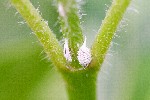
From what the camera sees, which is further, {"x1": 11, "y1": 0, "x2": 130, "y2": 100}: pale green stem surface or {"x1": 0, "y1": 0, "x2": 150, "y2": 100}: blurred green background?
{"x1": 0, "y1": 0, "x2": 150, "y2": 100}: blurred green background

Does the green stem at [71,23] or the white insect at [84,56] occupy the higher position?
the green stem at [71,23]

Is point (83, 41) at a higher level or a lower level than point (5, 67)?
higher

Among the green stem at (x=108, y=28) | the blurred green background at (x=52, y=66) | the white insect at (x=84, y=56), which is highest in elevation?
the green stem at (x=108, y=28)

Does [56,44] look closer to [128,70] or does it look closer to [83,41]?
[83,41]

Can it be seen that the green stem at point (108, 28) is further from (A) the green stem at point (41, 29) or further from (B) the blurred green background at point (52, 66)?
(B) the blurred green background at point (52, 66)

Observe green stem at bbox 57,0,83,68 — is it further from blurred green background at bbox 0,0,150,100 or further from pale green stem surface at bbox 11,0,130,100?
blurred green background at bbox 0,0,150,100

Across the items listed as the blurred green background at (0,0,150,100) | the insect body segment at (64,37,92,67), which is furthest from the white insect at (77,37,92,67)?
the blurred green background at (0,0,150,100)

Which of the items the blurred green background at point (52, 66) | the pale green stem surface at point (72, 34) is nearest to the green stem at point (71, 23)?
the pale green stem surface at point (72, 34)

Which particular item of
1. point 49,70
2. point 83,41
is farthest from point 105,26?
point 49,70
